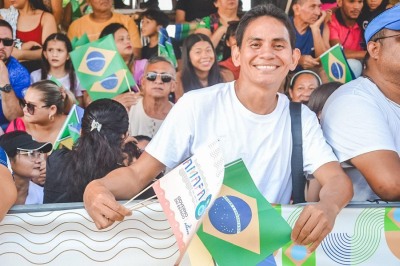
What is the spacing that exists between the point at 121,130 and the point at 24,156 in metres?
0.58

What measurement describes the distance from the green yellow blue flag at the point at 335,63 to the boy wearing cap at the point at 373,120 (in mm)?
1731

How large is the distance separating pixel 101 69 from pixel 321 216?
262 centimetres

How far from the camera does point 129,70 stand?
15.8 feet

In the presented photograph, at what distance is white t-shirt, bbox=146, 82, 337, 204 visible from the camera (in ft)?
8.57

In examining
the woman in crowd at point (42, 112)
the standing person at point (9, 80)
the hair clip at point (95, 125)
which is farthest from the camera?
the standing person at point (9, 80)

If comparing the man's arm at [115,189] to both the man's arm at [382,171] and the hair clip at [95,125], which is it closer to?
the man's arm at [382,171]

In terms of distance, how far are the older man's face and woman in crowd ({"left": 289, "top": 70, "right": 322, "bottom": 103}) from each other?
187 cm

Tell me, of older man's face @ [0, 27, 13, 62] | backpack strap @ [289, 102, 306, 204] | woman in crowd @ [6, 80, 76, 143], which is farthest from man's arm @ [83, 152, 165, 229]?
older man's face @ [0, 27, 13, 62]

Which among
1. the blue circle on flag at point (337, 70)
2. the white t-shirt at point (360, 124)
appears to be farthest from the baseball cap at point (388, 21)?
the blue circle on flag at point (337, 70)

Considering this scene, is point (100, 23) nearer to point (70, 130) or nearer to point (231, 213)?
point (70, 130)

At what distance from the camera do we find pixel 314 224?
7.42 ft

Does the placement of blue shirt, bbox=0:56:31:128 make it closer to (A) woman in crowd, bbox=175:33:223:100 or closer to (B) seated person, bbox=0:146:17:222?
(A) woman in crowd, bbox=175:33:223:100

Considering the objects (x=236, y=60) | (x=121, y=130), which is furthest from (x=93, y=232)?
(x=121, y=130)

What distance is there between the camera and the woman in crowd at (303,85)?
4.84 m
